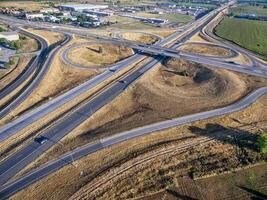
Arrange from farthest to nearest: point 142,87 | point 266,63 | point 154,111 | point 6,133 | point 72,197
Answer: point 266,63, point 142,87, point 154,111, point 6,133, point 72,197

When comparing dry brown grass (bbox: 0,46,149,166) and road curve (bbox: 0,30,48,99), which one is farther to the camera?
road curve (bbox: 0,30,48,99)

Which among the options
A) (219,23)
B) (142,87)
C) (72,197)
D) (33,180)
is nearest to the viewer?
(72,197)

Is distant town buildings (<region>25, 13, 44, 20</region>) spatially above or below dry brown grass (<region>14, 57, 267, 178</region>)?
above

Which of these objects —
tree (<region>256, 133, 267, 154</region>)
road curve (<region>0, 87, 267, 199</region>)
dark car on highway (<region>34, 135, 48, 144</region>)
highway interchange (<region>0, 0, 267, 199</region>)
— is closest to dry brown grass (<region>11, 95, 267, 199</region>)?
road curve (<region>0, 87, 267, 199</region>)

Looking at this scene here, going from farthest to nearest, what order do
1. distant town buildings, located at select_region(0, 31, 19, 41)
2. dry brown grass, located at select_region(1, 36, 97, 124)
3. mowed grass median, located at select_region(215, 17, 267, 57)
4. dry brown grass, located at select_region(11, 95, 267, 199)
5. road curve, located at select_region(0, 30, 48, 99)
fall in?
mowed grass median, located at select_region(215, 17, 267, 57), distant town buildings, located at select_region(0, 31, 19, 41), road curve, located at select_region(0, 30, 48, 99), dry brown grass, located at select_region(1, 36, 97, 124), dry brown grass, located at select_region(11, 95, 267, 199)

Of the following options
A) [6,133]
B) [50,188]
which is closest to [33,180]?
[50,188]

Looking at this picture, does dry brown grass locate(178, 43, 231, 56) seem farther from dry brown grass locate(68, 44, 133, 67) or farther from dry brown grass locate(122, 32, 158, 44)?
dry brown grass locate(68, 44, 133, 67)

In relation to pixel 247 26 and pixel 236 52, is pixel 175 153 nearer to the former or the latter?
pixel 236 52
